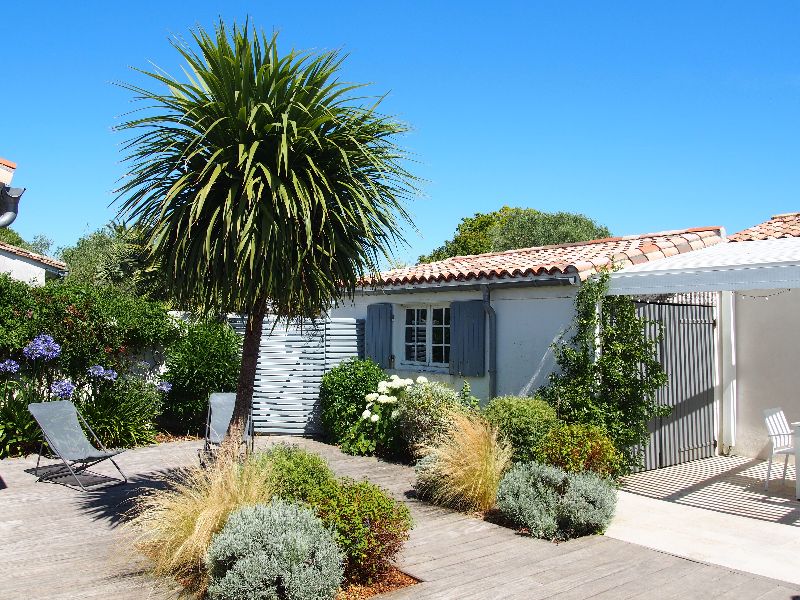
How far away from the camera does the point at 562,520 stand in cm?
706

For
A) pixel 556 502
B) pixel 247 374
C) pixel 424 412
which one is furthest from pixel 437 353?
pixel 247 374

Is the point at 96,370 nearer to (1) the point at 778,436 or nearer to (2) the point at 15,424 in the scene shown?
(2) the point at 15,424

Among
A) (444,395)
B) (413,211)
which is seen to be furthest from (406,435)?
(413,211)

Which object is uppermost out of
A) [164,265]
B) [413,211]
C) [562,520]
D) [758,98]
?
[758,98]

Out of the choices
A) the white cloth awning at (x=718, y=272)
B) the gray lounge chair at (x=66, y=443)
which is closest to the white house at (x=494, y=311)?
the white cloth awning at (x=718, y=272)

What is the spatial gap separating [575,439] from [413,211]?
3.64 metres

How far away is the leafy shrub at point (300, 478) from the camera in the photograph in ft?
19.5

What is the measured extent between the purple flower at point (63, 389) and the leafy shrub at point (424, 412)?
572 centimetres

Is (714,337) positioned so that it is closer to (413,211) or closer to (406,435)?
(406,435)

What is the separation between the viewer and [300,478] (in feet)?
20.4

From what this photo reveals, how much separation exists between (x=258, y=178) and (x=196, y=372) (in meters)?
7.96

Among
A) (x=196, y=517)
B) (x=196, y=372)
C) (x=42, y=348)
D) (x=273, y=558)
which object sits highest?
(x=42, y=348)

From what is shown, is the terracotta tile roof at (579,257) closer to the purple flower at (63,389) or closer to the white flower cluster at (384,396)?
the white flower cluster at (384,396)

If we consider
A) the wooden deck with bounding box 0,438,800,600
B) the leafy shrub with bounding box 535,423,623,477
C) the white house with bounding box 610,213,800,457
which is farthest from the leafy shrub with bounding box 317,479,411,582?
the white house with bounding box 610,213,800,457
